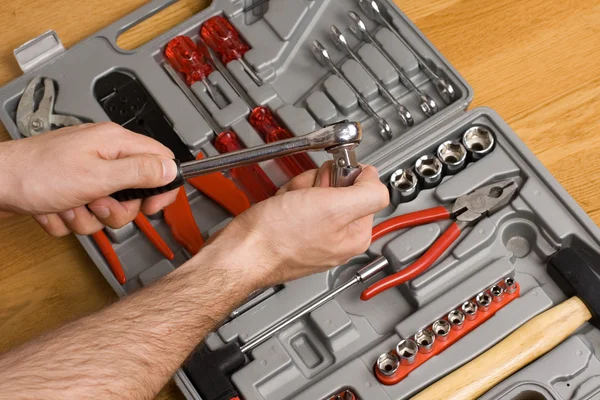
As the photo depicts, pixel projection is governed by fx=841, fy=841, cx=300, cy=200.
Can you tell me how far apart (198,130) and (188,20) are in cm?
17

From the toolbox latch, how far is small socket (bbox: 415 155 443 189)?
52 cm

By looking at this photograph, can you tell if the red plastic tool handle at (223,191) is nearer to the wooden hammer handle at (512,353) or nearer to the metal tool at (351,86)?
the metal tool at (351,86)

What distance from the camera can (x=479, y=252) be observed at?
1038 millimetres

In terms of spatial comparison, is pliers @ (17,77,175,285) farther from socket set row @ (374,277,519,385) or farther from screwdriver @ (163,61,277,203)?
socket set row @ (374,277,519,385)

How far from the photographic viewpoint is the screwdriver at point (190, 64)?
117cm

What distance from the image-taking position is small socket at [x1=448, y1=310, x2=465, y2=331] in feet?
3.26

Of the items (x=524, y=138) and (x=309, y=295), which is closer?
(x=309, y=295)

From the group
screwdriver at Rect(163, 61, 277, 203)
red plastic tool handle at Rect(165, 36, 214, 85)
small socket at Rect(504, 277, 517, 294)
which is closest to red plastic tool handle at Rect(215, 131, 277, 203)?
screwdriver at Rect(163, 61, 277, 203)

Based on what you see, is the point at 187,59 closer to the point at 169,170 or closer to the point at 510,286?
the point at 169,170

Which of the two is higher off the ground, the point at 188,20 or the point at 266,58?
the point at 188,20

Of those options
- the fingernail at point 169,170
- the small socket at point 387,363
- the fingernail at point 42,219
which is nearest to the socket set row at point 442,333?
the small socket at point 387,363

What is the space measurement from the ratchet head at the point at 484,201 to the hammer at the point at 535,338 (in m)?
0.10

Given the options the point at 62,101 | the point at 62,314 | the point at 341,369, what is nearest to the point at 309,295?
the point at 341,369

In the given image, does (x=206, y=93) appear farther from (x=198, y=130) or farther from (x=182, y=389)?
(x=182, y=389)
